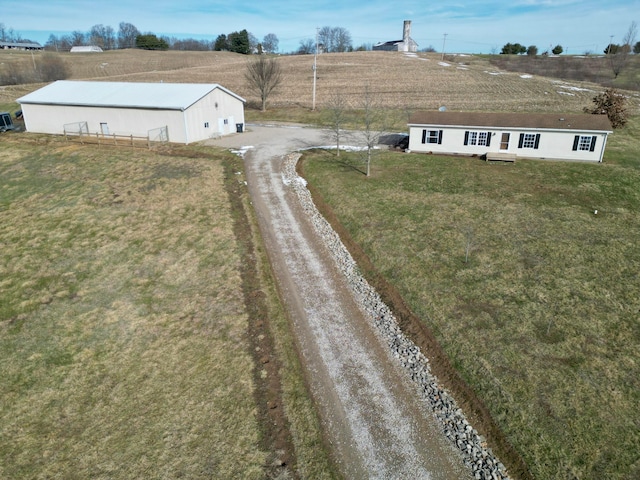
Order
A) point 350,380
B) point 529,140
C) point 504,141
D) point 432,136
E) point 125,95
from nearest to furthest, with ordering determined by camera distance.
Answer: point 350,380
point 529,140
point 504,141
point 432,136
point 125,95

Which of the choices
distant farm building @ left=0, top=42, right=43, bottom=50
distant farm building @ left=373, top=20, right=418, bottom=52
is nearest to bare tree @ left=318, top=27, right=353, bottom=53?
distant farm building @ left=373, top=20, right=418, bottom=52

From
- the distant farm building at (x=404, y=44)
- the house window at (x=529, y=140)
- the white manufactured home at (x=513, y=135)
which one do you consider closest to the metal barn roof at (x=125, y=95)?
the white manufactured home at (x=513, y=135)

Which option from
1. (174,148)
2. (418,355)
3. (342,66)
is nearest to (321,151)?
(174,148)

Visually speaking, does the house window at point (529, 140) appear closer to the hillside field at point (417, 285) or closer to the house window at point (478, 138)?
the hillside field at point (417, 285)

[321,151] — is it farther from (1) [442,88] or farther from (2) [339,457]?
(1) [442,88]

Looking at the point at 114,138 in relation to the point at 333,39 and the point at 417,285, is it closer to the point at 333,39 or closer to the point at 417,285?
the point at 417,285

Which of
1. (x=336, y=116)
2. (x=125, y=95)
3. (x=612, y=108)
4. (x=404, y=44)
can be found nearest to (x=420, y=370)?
(x=336, y=116)

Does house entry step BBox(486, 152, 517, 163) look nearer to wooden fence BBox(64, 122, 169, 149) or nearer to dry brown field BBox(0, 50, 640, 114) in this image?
dry brown field BBox(0, 50, 640, 114)

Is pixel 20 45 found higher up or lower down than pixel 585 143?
higher up
